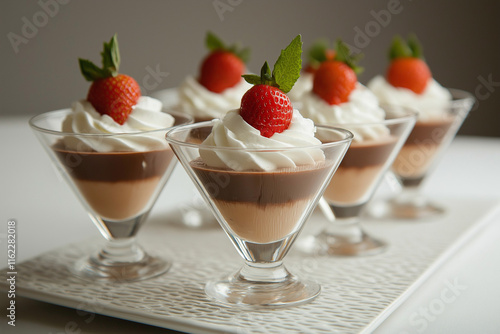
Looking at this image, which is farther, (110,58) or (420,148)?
(420,148)

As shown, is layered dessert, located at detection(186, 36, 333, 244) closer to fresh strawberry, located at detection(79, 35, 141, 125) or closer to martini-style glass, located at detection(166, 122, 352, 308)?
martini-style glass, located at detection(166, 122, 352, 308)

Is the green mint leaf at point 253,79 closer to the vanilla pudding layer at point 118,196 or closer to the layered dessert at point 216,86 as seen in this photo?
the vanilla pudding layer at point 118,196

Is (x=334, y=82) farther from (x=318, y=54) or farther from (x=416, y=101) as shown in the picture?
(x=416, y=101)

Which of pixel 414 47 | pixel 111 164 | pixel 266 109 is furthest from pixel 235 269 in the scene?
pixel 414 47

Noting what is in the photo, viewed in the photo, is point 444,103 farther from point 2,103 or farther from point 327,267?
point 2,103

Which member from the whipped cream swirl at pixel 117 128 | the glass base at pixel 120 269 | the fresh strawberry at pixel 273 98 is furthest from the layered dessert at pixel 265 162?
the glass base at pixel 120 269

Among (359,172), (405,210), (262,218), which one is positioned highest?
(262,218)

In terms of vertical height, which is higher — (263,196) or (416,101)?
(263,196)

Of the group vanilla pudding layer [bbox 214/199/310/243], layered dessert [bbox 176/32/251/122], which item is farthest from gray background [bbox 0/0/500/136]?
vanilla pudding layer [bbox 214/199/310/243]
